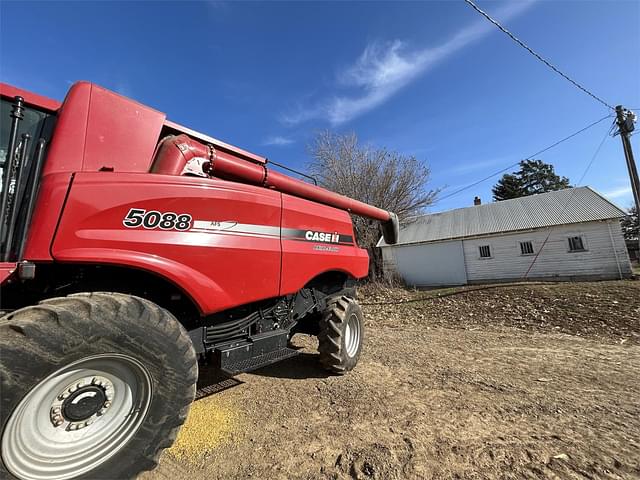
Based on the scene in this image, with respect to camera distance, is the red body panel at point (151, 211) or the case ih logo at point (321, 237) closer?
the red body panel at point (151, 211)

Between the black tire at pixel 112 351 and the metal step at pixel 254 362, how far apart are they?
27.0 inches

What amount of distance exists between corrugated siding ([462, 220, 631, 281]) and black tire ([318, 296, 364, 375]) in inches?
683

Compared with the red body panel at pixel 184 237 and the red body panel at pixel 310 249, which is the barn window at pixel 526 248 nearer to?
the red body panel at pixel 310 249

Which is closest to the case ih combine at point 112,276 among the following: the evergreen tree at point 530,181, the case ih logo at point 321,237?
the case ih logo at point 321,237

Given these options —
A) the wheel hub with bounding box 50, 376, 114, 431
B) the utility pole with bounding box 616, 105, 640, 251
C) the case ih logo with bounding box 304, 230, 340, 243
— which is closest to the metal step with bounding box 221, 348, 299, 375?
the wheel hub with bounding box 50, 376, 114, 431

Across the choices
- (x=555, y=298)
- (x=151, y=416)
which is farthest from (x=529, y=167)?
(x=151, y=416)

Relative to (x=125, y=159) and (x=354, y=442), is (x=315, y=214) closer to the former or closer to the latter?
(x=125, y=159)

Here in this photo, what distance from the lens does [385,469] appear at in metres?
2.22

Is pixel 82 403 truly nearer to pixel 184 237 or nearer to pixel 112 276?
pixel 112 276

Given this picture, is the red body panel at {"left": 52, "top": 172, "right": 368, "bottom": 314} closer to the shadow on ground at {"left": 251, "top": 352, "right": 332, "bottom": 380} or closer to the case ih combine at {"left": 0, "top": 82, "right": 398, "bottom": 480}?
the case ih combine at {"left": 0, "top": 82, "right": 398, "bottom": 480}

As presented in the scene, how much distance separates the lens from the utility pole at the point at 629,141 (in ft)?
39.7

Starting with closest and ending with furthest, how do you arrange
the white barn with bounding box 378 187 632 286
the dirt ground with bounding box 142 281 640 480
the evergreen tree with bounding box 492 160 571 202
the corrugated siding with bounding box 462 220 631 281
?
1. the dirt ground with bounding box 142 281 640 480
2. the corrugated siding with bounding box 462 220 631 281
3. the white barn with bounding box 378 187 632 286
4. the evergreen tree with bounding box 492 160 571 202

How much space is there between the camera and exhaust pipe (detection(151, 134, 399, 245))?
2.73 metres

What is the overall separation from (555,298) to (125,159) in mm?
12271
